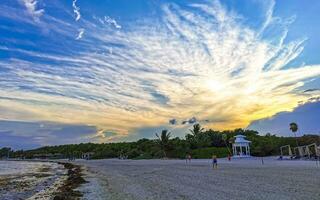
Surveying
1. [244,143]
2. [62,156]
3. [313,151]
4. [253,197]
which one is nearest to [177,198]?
[253,197]

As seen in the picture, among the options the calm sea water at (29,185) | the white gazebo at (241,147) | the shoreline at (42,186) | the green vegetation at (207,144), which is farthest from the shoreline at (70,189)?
the green vegetation at (207,144)

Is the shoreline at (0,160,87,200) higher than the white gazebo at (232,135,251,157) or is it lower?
lower

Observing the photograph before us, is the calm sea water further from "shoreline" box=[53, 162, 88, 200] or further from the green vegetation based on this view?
the green vegetation

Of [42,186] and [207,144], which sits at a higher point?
[207,144]

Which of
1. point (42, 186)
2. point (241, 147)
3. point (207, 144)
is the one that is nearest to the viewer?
point (42, 186)

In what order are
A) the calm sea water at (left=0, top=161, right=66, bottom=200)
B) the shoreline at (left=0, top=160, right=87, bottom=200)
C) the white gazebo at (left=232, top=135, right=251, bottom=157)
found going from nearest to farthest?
the shoreline at (left=0, top=160, right=87, bottom=200)
the calm sea water at (left=0, top=161, right=66, bottom=200)
the white gazebo at (left=232, top=135, right=251, bottom=157)

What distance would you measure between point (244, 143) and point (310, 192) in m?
54.3

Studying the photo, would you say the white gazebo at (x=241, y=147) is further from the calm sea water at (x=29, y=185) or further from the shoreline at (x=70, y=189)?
the shoreline at (x=70, y=189)

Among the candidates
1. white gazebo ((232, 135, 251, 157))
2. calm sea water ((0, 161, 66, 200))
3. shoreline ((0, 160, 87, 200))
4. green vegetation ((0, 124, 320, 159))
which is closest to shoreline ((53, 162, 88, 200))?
shoreline ((0, 160, 87, 200))

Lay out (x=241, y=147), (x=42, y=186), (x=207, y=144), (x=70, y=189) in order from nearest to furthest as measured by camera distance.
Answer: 1. (x=70, y=189)
2. (x=42, y=186)
3. (x=241, y=147)
4. (x=207, y=144)

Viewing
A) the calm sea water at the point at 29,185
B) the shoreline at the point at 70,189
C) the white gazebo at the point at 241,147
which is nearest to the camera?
the shoreline at the point at 70,189

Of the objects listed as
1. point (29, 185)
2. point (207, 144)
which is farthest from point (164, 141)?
point (29, 185)

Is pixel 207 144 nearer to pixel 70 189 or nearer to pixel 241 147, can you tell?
pixel 241 147

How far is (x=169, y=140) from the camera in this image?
3497 inches
